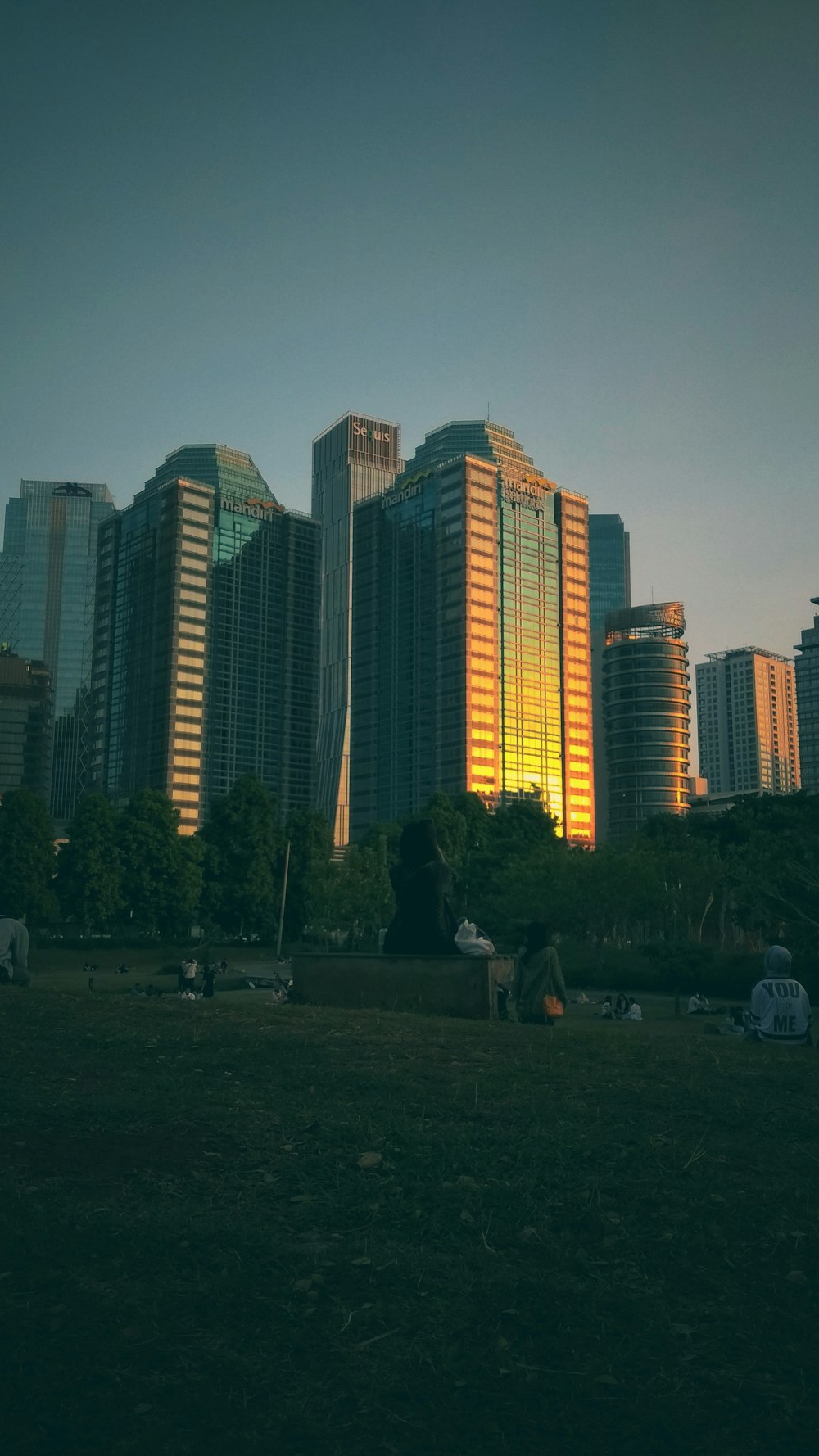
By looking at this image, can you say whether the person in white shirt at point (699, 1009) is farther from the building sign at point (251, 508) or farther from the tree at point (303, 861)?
the building sign at point (251, 508)

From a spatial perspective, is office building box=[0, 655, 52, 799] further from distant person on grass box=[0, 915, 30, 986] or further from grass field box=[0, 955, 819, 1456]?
grass field box=[0, 955, 819, 1456]

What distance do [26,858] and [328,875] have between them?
75.2 ft

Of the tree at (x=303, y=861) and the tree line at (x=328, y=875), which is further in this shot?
the tree at (x=303, y=861)

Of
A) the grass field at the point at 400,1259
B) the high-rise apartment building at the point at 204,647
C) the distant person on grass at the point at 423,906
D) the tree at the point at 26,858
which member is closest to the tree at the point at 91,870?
the tree at the point at 26,858

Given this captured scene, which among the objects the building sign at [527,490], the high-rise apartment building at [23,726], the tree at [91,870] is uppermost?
the building sign at [527,490]

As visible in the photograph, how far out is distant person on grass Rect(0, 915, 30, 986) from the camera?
16719 mm

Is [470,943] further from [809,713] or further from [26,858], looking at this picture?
[809,713]

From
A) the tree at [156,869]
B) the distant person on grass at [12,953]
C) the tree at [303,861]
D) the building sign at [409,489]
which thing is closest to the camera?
the distant person on grass at [12,953]

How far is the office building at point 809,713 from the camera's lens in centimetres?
18875

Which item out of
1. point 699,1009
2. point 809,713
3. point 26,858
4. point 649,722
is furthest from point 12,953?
point 809,713

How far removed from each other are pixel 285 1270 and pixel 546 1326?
4.67 feet

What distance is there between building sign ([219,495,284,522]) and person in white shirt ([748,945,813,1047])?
17487 centimetres

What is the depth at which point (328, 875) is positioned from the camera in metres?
85.1

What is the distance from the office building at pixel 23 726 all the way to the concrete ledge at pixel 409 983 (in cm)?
17892
